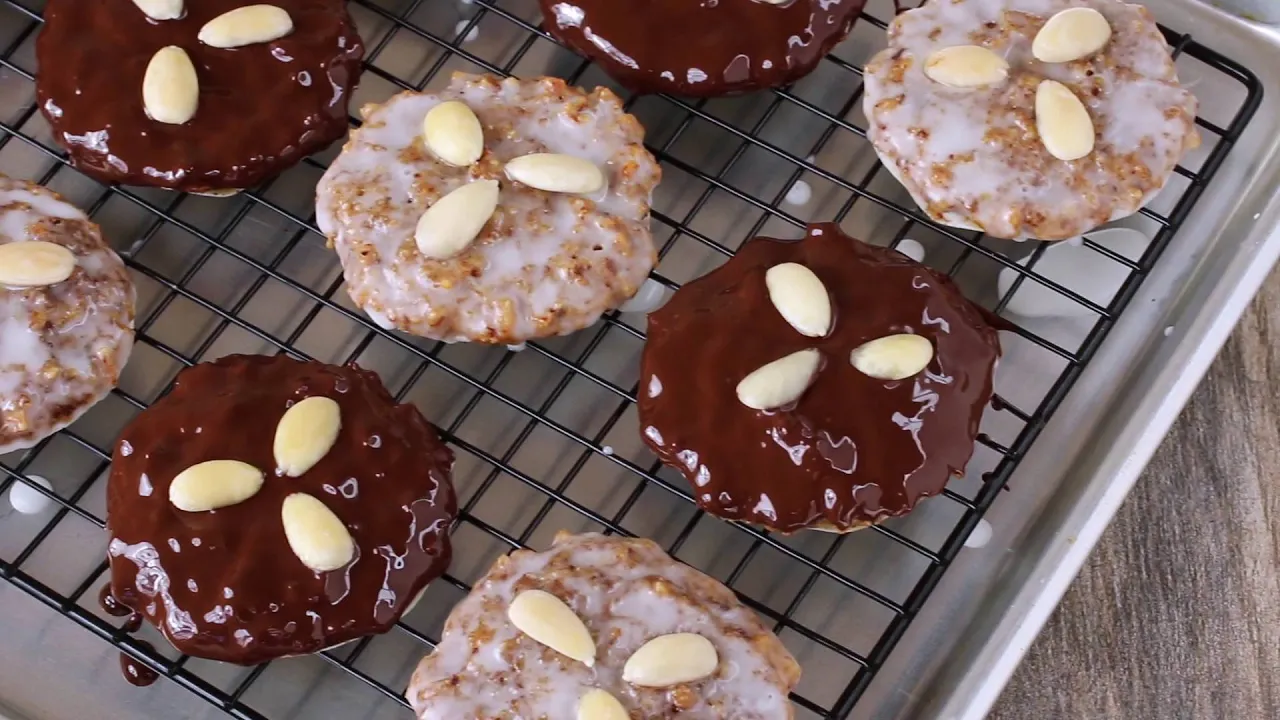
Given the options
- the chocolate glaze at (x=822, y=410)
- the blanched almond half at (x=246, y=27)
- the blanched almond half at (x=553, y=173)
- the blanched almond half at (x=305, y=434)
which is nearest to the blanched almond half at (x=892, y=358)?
the chocolate glaze at (x=822, y=410)

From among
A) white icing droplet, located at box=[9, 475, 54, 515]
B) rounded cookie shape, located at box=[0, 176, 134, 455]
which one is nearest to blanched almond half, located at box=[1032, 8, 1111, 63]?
rounded cookie shape, located at box=[0, 176, 134, 455]

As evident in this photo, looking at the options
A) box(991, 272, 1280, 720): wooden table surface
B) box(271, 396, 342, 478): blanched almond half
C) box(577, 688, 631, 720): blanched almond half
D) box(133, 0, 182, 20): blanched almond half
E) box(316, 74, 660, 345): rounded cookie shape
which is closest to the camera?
box(577, 688, 631, 720): blanched almond half

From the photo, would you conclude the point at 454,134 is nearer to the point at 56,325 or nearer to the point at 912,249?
the point at 56,325

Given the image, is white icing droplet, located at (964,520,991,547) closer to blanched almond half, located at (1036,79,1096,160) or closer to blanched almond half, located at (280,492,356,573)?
blanched almond half, located at (1036,79,1096,160)

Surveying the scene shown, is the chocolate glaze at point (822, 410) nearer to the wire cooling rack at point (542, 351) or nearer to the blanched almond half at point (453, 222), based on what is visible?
the wire cooling rack at point (542, 351)

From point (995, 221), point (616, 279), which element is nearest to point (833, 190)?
point (995, 221)
